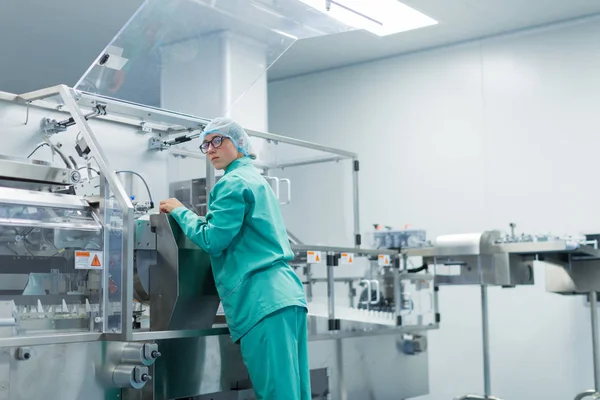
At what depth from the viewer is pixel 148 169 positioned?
3.93 metres

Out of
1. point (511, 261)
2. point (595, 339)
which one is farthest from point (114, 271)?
point (595, 339)

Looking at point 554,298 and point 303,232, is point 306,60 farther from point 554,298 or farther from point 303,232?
point 554,298

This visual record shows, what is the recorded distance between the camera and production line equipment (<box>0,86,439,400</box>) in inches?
104

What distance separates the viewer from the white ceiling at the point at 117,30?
221 inches

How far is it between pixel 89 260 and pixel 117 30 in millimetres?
3792

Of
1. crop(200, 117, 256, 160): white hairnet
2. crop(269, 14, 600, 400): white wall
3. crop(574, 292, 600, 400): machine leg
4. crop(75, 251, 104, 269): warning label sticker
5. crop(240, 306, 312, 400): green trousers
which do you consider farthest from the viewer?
crop(269, 14, 600, 400): white wall

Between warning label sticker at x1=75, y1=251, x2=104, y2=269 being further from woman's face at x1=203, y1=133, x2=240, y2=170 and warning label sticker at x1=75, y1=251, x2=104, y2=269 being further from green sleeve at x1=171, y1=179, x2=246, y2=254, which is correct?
woman's face at x1=203, y1=133, x2=240, y2=170

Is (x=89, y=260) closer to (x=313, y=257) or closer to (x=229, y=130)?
(x=229, y=130)

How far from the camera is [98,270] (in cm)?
279

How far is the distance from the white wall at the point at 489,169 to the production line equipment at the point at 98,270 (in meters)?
1.88

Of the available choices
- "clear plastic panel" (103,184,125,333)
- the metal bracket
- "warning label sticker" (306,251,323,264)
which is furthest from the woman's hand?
"warning label sticker" (306,251,323,264)

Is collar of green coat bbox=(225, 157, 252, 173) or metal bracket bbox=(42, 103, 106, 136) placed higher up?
metal bracket bbox=(42, 103, 106, 136)

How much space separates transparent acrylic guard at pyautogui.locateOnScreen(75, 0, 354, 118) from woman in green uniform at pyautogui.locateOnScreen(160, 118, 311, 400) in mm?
749

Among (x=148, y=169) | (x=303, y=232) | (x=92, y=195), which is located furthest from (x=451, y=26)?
(x=92, y=195)
